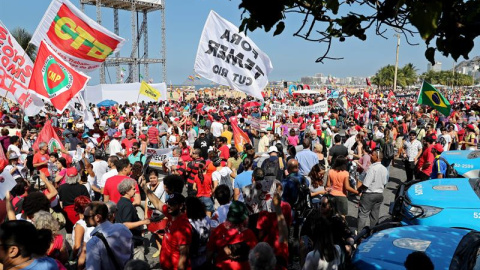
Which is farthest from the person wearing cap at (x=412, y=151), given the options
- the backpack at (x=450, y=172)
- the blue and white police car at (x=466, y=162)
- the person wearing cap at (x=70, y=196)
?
the person wearing cap at (x=70, y=196)

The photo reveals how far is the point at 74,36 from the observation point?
36.2 feet

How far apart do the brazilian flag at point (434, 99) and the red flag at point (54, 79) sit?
9717 millimetres

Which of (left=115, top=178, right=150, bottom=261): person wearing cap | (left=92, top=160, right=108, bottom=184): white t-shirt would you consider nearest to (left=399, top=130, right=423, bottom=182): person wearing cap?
(left=92, top=160, right=108, bottom=184): white t-shirt

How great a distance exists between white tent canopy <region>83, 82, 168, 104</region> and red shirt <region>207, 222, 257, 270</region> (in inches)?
990

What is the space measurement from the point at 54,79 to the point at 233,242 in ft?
24.5

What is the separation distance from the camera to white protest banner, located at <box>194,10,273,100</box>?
8.87 metres

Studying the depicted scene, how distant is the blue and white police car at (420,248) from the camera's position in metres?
3.91

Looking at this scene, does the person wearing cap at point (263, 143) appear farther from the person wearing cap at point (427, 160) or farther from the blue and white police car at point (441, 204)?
the blue and white police car at point (441, 204)

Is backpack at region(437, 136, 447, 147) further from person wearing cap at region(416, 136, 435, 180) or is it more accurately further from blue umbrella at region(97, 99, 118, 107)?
blue umbrella at region(97, 99, 118, 107)

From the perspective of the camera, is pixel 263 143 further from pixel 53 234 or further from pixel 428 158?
pixel 53 234

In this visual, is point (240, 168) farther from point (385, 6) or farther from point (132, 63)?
point (132, 63)

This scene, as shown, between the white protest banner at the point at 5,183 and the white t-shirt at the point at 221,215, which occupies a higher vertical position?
the white protest banner at the point at 5,183

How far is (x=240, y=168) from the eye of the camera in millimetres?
7852

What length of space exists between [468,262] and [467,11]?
2.80m
